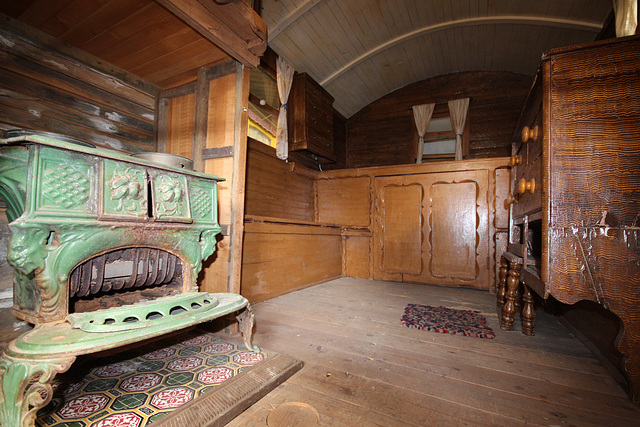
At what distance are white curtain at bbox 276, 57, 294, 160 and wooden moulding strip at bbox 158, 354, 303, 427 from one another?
12.0 ft

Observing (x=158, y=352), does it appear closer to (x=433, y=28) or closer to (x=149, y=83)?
(x=149, y=83)

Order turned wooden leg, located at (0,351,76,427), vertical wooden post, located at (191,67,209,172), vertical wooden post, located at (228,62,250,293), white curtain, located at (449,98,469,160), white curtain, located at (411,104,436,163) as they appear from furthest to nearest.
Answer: white curtain, located at (411,104,436,163)
white curtain, located at (449,98,469,160)
vertical wooden post, located at (191,67,209,172)
vertical wooden post, located at (228,62,250,293)
turned wooden leg, located at (0,351,76,427)

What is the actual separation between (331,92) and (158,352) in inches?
233

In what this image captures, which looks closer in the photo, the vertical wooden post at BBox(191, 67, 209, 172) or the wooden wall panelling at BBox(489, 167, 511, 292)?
the vertical wooden post at BBox(191, 67, 209, 172)

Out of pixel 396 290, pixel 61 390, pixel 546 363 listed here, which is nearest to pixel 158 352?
pixel 61 390

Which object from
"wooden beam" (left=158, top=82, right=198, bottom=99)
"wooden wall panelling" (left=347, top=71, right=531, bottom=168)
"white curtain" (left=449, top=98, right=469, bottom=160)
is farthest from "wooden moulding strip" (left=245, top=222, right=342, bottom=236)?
"white curtain" (left=449, top=98, right=469, bottom=160)

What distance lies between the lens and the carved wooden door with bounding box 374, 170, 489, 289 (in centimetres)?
387

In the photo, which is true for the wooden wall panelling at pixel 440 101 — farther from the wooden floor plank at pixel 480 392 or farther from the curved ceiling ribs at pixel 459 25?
the wooden floor plank at pixel 480 392

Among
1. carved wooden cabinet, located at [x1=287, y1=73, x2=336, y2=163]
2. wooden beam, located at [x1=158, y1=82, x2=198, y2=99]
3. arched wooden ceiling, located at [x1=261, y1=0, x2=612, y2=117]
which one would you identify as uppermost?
arched wooden ceiling, located at [x1=261, y1=0, x2=612, y2=117]

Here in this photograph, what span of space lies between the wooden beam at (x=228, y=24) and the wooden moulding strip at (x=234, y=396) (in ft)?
6.63

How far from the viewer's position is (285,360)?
1561 millimetres

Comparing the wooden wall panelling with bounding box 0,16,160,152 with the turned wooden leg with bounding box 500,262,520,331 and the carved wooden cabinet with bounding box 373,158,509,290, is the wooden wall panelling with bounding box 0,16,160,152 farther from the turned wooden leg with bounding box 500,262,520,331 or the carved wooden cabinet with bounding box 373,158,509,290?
the carved wooden cabinet with bounding box 373,158,509,290

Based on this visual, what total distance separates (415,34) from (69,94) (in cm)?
547

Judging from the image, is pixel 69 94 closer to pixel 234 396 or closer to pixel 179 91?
pixel 179 91
